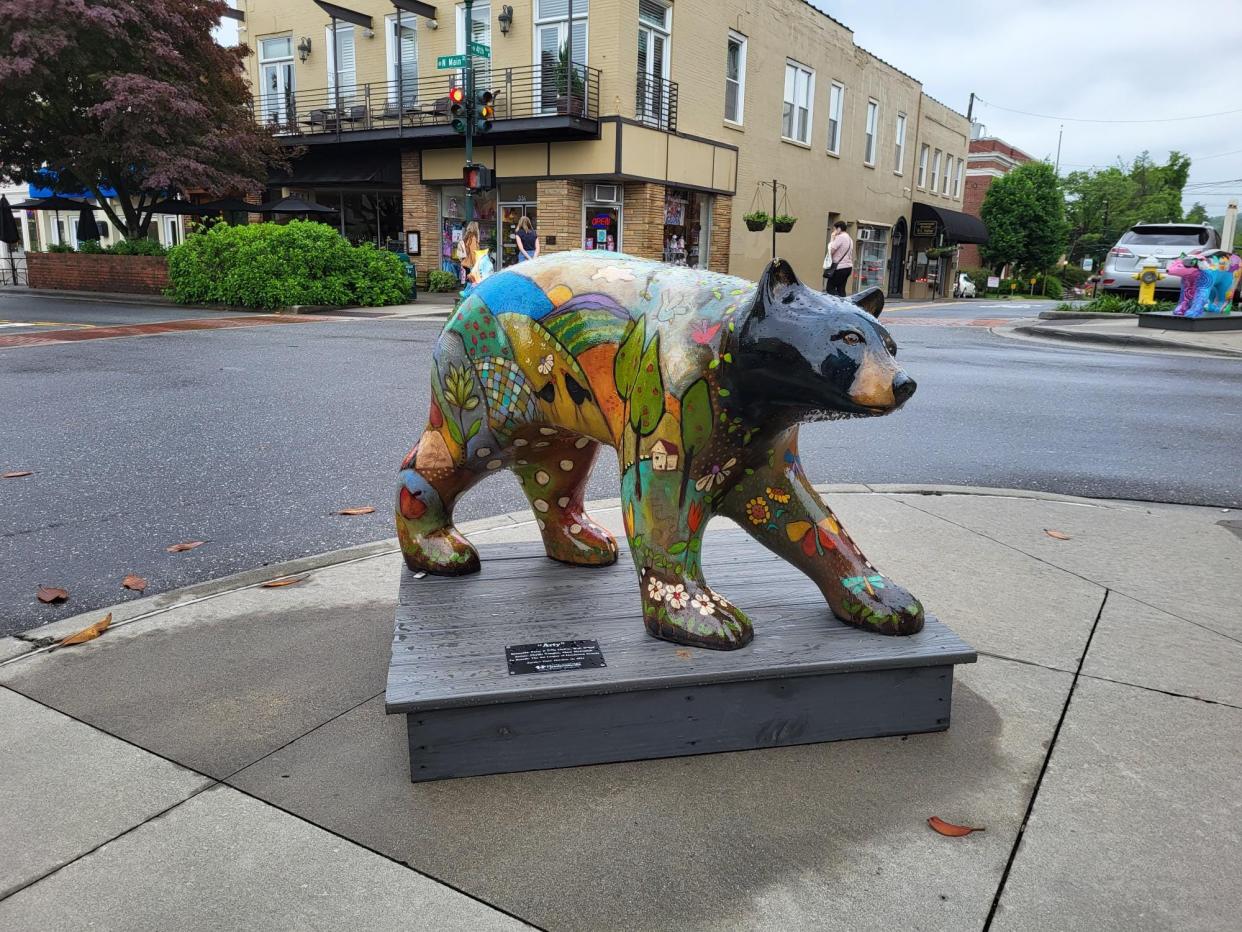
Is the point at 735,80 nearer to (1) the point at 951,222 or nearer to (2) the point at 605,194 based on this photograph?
(2) the point at 605,194

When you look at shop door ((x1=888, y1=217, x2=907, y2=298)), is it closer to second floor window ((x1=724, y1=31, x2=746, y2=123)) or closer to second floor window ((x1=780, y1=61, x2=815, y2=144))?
second floor window ((x1=780, y1=61, x2=815, y2=144))

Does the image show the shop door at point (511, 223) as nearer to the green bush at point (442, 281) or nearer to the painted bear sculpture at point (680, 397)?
the green bush at point (442, 281)

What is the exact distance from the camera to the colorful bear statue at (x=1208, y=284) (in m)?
15.0

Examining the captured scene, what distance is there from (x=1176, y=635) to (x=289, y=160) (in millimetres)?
26282

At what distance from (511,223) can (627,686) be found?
21444 millimetres

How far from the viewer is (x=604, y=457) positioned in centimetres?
624

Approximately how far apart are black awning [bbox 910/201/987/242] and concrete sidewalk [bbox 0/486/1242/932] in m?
33.1

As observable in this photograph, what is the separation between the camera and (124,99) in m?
18.2

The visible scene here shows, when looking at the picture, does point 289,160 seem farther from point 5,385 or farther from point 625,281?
point 625,281

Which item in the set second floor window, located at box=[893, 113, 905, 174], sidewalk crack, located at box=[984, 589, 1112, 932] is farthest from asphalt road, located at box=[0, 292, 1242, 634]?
second floor window, located at box=[893, 113, 905, 174]

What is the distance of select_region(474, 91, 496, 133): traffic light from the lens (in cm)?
1616

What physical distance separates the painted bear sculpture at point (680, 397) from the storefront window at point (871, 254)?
2934 cm

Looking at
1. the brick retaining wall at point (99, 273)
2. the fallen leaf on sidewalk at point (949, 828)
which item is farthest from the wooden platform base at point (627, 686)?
the brick retaining wall at point (99, 273)

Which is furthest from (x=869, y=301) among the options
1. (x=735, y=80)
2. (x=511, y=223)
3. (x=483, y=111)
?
(x=735, y=80)
